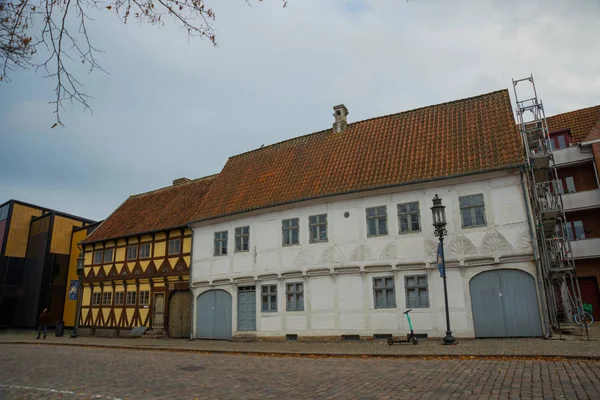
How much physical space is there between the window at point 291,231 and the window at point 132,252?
35.6ft

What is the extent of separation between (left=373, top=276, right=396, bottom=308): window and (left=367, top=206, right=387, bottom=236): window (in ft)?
6.10

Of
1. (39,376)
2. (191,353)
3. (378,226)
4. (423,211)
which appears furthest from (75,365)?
(423,211)

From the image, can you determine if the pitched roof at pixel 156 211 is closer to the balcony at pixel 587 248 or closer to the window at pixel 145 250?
the window at pixel 145 250

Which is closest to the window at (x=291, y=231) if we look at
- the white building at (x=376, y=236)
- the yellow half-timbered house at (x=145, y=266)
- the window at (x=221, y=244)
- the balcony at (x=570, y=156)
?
the white building at (x=376, y=236)

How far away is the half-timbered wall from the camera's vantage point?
22.5 metres

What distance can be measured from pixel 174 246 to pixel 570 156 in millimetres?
24303

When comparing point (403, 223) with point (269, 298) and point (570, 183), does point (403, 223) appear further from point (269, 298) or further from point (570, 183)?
point (570, 183)

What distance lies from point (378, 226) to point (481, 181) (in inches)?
166

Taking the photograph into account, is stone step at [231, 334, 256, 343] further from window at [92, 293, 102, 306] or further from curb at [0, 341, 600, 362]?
window at [92, 293, 102, 306]

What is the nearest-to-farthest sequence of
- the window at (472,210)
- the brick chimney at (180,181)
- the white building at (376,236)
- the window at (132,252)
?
the white building at (376,236) → the window at (472,210) → the window at (132,252) → the brick chimney at (180,181)

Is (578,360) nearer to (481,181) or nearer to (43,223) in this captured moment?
(481,181)

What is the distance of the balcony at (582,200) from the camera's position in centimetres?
2452

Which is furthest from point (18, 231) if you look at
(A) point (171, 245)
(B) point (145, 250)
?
(A) point (171, 245)

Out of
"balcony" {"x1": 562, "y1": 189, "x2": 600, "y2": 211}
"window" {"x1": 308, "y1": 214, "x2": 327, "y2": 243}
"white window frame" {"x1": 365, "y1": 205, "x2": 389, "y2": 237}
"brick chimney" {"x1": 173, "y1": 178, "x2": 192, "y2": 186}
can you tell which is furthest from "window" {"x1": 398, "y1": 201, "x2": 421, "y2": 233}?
"brick chimney" {"x1": 173, "y1": 178, "x2": 192, "y2": 186}
